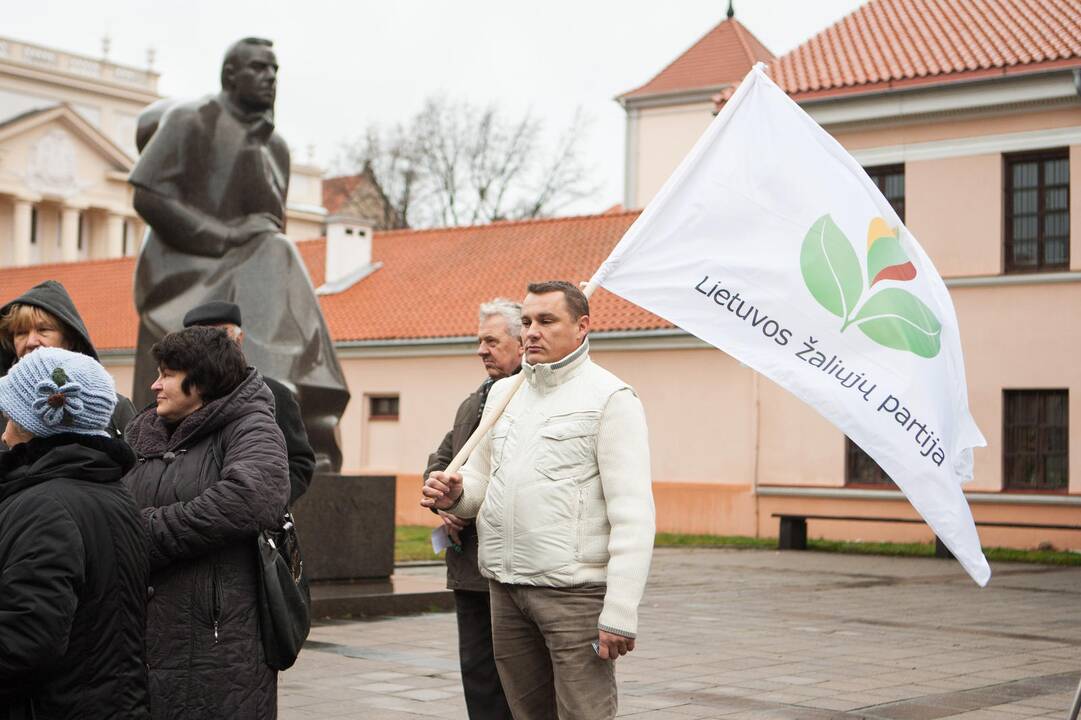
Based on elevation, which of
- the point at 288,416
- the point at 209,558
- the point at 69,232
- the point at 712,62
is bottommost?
the point at 209,558

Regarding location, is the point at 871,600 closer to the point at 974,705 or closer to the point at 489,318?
the point at 974,705

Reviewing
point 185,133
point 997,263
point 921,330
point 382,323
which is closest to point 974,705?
point 921,330

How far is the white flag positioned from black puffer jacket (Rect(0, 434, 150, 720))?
7.30 ft

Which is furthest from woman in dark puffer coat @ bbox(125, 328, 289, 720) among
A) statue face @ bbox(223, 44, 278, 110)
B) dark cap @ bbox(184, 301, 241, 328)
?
Result: statue face @ bbox(223, 44, 278, 110)

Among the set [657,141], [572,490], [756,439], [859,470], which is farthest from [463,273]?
[572,490]

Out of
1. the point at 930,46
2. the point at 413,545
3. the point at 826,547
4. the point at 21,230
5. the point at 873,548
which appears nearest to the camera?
the point at 413,545

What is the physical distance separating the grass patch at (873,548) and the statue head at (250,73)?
14.1 metres

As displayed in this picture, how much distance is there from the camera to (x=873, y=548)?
23.3 meters

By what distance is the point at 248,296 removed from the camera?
10.9 meters

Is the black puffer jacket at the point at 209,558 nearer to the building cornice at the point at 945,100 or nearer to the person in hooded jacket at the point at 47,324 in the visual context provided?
the person in hooded jacket at the point at 47,324

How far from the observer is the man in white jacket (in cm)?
451

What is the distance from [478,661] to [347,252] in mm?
31757

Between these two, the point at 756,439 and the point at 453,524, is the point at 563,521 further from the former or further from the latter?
the point at 756,439

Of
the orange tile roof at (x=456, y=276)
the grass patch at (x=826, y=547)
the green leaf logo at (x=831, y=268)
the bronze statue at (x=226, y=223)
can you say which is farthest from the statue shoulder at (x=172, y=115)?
the orange tile roof at (x=456, y=276)
